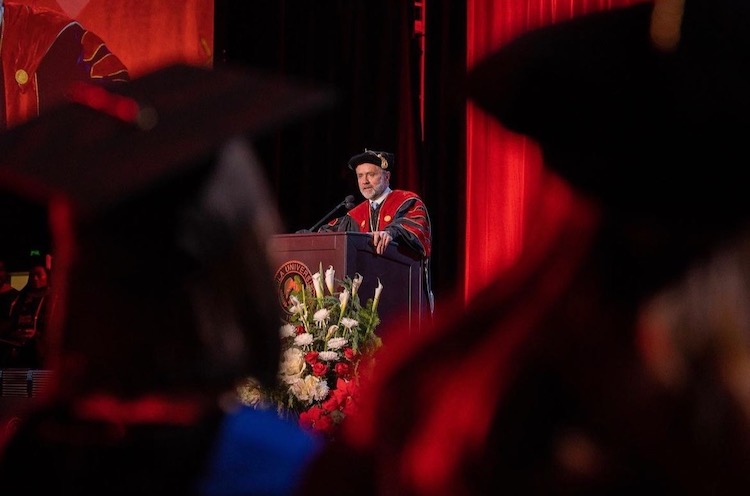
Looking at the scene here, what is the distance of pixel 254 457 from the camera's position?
79cm

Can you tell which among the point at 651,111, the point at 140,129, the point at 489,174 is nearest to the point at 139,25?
the point at 489,174

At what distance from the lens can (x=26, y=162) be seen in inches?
32.8

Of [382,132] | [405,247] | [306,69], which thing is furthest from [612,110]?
[306,69]

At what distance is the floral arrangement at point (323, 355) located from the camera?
3049 millimetres

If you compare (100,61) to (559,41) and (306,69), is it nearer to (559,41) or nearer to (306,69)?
(306,69)

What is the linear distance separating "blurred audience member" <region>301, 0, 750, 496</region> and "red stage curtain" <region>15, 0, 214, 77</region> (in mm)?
6850

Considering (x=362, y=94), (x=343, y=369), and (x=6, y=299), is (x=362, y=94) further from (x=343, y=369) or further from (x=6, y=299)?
(x=343, y=369)

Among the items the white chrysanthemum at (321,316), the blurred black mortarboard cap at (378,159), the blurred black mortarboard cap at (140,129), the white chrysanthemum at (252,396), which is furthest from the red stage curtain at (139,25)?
the blurred black mortarboard cap at (140,129)

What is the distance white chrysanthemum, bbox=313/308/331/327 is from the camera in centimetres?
331

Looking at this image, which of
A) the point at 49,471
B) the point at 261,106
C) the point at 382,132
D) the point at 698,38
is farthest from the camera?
the point at 382,132

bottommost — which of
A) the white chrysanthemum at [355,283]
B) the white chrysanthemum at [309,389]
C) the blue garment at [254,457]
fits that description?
the white chrysanthemum at [309,389]

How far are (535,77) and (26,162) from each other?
0.48 meters

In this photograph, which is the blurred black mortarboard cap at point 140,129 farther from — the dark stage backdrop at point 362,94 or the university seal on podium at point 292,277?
the dark stage backdrop at point 362,94

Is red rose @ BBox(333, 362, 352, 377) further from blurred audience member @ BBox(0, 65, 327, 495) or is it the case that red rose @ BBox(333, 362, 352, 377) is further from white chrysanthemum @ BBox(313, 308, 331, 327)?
blurred audience member @ BBox(0, 65, 327, 495)
